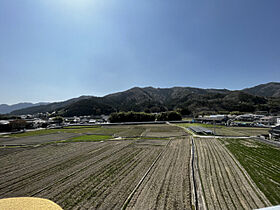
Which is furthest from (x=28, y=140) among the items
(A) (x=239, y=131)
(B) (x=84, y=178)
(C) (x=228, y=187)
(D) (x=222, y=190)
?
(A) (x=239, y=131)

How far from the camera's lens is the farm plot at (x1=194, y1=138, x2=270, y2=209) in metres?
9.37

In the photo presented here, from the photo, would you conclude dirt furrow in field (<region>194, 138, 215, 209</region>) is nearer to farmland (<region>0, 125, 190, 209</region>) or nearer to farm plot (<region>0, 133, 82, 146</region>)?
farmland (<region>0, 125, 190, 209</region>)

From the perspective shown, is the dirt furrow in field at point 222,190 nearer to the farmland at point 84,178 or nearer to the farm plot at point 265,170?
the farmland at point 84,178

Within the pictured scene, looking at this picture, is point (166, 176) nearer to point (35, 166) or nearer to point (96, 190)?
point (96, 190)

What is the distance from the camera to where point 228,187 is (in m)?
11.5

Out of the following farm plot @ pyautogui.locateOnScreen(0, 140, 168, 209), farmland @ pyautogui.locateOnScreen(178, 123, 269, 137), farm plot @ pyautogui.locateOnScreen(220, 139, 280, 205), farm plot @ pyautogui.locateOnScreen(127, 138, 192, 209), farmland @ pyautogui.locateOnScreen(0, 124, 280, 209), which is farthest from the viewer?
farmland @ pyautogui.locateOnScreen(178, 123, 269, 137)

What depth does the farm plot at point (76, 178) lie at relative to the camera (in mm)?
10367

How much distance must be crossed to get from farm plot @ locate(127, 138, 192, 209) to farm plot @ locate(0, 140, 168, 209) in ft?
3.72

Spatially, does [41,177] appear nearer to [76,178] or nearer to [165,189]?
[76,178]

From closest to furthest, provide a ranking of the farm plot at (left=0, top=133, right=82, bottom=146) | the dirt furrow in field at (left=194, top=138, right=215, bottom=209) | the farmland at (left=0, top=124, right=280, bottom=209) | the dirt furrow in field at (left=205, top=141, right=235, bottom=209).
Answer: the dirt furrow in field at (left=205, top=141, right=235, bottom=209), the dirt furrow in field at (left=194, top=138, right=215, bottom=209), the farmland at (left=0, top=124, right=280, bottom=209), the farm plot at (left=0, top=133, right=82, bottom=146)

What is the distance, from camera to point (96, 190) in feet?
37.5

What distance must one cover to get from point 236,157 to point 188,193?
13930 mm

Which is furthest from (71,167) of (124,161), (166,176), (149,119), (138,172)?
(149,119)

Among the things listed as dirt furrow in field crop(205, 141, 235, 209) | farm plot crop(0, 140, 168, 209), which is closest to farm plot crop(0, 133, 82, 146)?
farm plot crop(0, 140, 168, 209)
